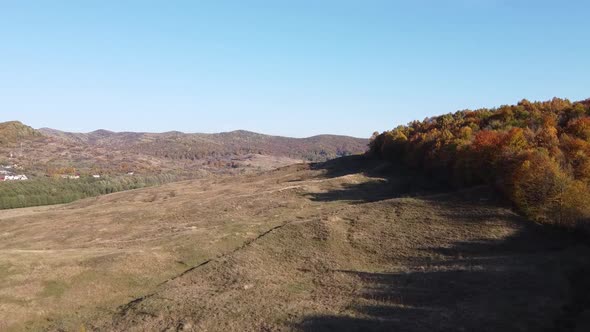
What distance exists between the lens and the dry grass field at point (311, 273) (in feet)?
101

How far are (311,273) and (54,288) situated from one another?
79.2 ft

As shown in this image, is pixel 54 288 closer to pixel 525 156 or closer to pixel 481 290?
pixel 481 290

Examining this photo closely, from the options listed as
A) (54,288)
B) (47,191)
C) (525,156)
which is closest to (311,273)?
(54,288)

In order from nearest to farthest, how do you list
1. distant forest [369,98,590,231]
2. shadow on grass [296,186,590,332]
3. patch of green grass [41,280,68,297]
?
shadow on grass [296,186,590,332] → patch of green grass [41,280,68,297] → distant forest [369,98,590,231]

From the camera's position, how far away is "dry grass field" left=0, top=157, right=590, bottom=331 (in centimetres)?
3081

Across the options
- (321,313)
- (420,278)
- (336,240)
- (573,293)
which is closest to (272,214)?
(336,240)

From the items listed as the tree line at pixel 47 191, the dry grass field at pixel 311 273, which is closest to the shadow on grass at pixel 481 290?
the dry grass field at pixel 311 273

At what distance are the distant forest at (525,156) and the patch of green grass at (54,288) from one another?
2109 inches

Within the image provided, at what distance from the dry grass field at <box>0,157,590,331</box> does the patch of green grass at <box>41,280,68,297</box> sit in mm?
96

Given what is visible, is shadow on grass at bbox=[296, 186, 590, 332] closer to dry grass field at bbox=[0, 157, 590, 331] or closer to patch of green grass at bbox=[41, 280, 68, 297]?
Answer: dry grass field at bbox=[0, 157, 590, 331]

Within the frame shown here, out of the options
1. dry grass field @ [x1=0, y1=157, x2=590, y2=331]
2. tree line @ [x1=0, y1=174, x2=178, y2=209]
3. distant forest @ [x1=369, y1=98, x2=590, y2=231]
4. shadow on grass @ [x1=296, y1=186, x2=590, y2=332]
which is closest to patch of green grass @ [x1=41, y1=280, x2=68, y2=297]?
dry grass field @ [x1=0, y1=157, x2=590, y2=331]

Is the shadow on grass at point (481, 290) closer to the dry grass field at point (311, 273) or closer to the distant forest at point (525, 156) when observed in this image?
the dry grass field at point (311, 273)

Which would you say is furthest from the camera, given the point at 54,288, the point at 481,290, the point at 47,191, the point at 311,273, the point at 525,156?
the point at 47,191

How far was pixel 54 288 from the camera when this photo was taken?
40.2 m
